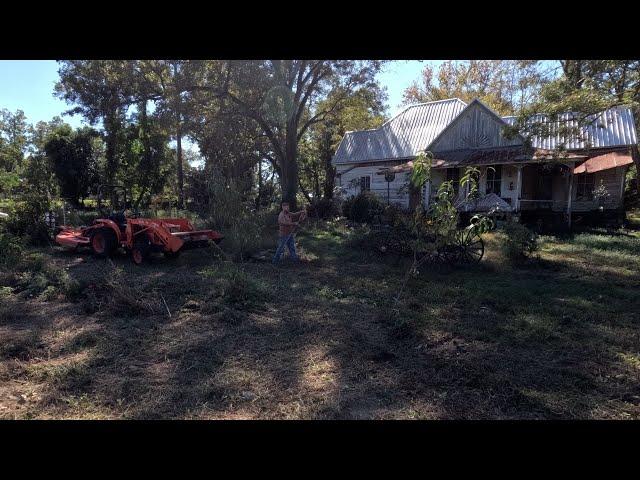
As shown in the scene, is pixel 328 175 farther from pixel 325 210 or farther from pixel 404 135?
pixel 325 210

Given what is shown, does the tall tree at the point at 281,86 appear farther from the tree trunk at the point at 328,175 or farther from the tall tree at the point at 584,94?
the tall tree at the point at 584,94

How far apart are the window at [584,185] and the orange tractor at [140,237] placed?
54.1 ft

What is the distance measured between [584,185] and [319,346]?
1880 cm

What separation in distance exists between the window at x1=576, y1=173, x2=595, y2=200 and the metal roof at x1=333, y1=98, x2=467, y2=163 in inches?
251

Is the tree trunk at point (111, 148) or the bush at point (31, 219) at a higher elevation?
the tree trunk at point (111, 148)

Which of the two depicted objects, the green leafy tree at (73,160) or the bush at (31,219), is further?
the green leafy tree at (73,160)

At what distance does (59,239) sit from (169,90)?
951 centimetres

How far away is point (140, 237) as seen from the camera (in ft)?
32.9

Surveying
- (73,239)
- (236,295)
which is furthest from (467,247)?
(73,239)

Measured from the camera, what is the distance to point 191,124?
20.8m

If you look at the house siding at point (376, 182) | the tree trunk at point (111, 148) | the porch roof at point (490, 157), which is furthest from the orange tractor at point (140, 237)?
the house siding at point (376, 182)

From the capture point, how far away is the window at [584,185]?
741 inches

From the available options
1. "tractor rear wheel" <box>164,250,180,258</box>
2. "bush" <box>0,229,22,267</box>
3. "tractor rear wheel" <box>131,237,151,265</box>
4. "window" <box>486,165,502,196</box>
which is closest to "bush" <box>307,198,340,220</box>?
"window" <box>486,165,502,196</box>
